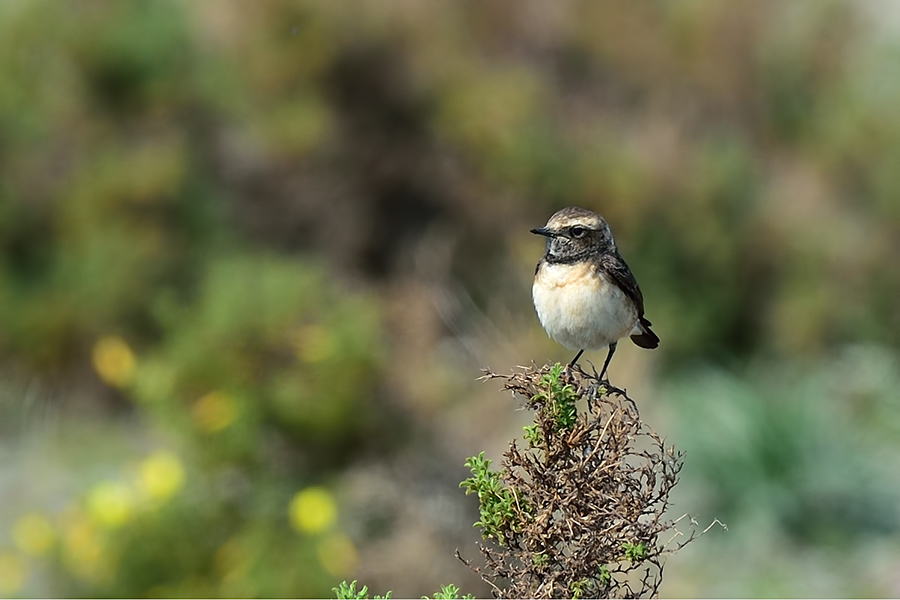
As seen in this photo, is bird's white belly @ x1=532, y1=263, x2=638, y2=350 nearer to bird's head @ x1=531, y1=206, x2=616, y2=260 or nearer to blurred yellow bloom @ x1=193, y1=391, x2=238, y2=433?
bird's head @ x1=531, y1=206, x2=616, y2=260

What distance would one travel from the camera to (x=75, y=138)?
11.3 metres

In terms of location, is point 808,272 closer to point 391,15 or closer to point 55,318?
point 391,15

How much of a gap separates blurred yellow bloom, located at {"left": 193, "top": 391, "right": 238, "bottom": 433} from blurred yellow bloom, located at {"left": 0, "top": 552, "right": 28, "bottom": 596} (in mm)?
1557

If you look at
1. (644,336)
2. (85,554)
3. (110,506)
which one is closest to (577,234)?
(644,336)

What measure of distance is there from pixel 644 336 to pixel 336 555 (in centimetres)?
281

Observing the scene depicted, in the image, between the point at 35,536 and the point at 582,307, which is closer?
the point at 582,307

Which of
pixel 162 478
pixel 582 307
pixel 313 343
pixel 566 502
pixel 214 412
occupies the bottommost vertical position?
pixel 566 502

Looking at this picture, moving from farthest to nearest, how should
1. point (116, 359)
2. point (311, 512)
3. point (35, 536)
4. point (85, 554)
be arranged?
1. point (116, 359)
2. point (35, 536)
3. point (85, 554)
4. point (311, 512)

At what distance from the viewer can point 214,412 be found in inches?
255

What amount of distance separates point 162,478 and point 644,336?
338 cm

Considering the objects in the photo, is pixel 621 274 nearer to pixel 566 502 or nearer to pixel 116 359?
pixel 566 502

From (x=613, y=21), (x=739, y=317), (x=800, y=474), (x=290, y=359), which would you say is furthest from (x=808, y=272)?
(x=290, y=359)

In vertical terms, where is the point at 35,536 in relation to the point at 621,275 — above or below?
above

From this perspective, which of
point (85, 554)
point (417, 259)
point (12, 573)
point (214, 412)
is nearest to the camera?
point (85, 554)
